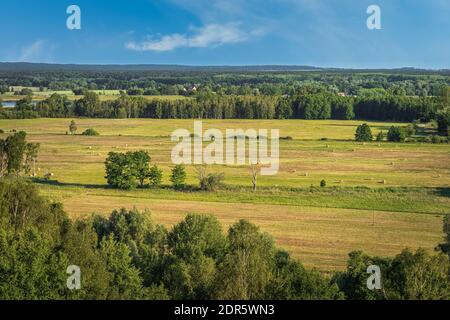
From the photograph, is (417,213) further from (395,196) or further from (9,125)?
(9,125)

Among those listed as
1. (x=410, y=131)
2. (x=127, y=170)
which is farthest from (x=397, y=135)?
(x=127, y=170)

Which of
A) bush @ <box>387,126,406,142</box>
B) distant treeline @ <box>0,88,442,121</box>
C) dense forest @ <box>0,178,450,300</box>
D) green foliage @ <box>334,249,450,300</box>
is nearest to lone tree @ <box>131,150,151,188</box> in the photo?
dense forest @ <box>0,178,450,300</box>

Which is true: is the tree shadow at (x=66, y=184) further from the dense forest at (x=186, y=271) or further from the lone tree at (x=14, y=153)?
the dense forest at (x=186, y=271)

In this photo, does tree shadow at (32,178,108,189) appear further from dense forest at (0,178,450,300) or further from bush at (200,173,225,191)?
dense forest at (0,178,450,300)

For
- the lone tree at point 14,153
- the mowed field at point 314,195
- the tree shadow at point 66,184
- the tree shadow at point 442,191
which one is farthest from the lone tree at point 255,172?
the lone tree at point 14,153

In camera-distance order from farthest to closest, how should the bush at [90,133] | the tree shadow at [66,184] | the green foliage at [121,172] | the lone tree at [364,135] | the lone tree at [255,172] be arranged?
the bush at [90,133], the lone tree at [364,135], the tree shadow at [66,184], the lone tree at [255,172], the green foliage at [121,172]

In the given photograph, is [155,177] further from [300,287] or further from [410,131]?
[410,131]
